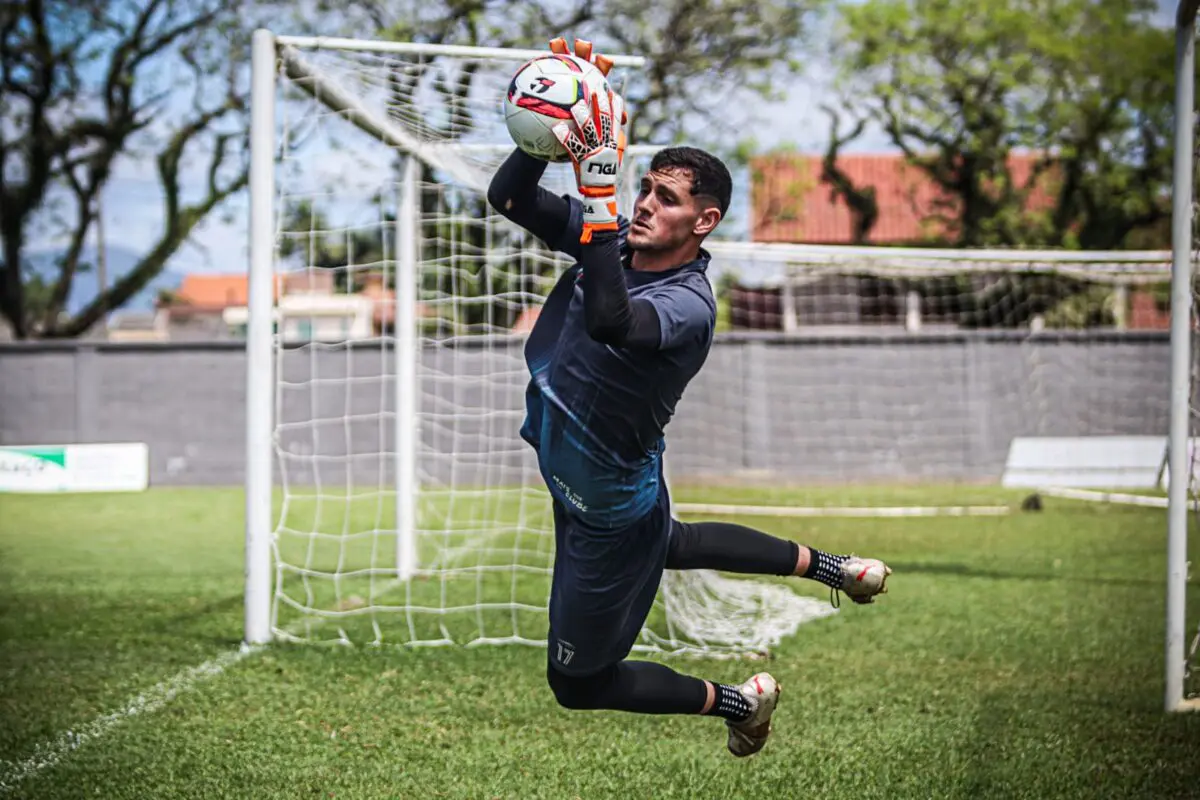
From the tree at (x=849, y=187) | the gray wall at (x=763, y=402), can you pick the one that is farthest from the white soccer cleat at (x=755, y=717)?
the tree at (x=849, y=187)

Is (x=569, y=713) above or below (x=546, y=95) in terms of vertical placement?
below

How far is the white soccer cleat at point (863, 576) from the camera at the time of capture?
14.5ft

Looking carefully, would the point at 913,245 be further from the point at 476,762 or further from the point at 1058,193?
the point at 476,762

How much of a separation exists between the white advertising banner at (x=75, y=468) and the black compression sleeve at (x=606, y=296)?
646 inches

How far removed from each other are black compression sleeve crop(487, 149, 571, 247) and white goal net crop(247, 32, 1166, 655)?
9.60 ft

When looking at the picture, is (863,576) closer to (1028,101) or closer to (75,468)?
(75,468)

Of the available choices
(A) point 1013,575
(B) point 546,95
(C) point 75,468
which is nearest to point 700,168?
(B) point 546,95

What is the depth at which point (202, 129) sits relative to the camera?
24.3m

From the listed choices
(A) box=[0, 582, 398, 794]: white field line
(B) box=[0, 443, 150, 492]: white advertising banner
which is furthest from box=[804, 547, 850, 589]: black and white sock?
(B) box=[0, 443, 150, 492]: white advertising banner

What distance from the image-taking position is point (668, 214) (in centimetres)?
383

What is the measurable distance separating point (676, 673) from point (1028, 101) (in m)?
28.5

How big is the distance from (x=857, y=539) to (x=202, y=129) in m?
17.0

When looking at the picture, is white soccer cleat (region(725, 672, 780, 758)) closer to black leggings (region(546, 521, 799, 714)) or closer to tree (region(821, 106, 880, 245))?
black leggings (region(546, 521, 799, 714))

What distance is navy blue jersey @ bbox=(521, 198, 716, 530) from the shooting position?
3.79m
